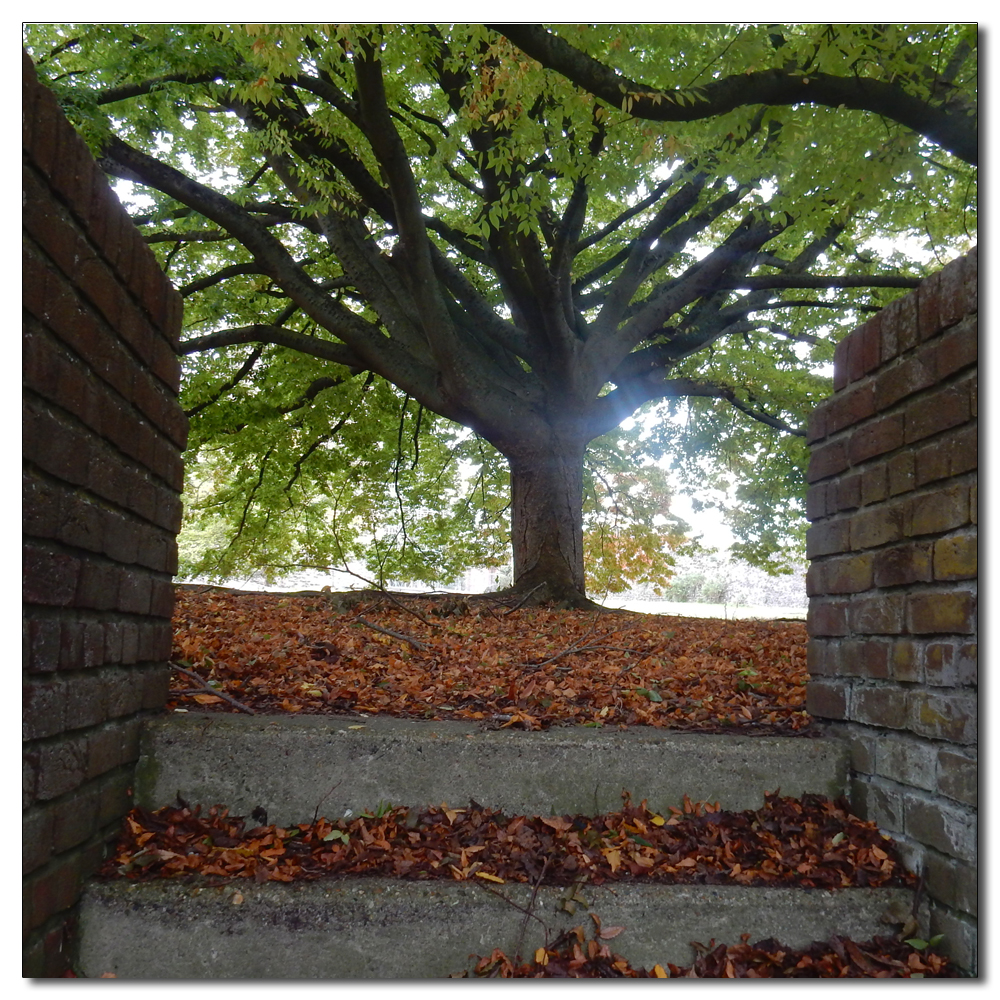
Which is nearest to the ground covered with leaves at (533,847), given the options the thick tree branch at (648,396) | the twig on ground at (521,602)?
the twig on ground at (521,602)

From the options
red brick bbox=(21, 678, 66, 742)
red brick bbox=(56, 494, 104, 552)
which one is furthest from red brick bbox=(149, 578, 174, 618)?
red brick bbox=(21, 678, 66, 742)

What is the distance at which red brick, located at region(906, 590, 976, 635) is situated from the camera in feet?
5.13

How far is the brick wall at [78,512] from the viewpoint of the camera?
135 cm

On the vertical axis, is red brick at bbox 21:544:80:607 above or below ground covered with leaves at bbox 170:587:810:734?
above

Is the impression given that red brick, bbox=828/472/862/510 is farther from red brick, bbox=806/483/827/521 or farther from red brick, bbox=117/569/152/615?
red brick, bbox=117/569/152/615

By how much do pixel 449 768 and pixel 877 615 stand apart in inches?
50.2

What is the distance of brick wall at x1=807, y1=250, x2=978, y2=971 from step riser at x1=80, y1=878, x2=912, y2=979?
23cm

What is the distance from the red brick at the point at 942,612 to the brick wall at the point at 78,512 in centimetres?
199

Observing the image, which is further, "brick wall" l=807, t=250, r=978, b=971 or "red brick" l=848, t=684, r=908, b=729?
"red brick" l=848, t=684, r=908, b=729

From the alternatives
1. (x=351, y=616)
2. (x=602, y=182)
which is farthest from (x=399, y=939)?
(x=602, y=182)

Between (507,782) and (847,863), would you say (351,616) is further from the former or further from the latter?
(847,863)

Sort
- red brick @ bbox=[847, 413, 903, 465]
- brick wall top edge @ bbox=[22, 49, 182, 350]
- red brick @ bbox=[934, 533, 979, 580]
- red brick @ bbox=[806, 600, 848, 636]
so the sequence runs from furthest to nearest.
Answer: red brick @ bbox=[806, 600, 848, 636]
red brick @ bbox=[847, 413, 903, 465]
red brick @ bbox=[934, 533, 979, 580]
brick wall top edge @ bbox=[22, 49, 182, 350]

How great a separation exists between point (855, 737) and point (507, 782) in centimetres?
102

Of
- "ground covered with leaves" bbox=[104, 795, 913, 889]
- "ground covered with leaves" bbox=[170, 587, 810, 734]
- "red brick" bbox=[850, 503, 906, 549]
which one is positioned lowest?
"ground covered with leaves" bbox=[104, 795, 913, 889]
